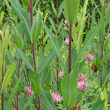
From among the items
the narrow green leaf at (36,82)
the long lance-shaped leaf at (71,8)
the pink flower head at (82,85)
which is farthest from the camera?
the pink flower head at (82,85)

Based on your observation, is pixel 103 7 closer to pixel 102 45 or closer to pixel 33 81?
pixel 102 45

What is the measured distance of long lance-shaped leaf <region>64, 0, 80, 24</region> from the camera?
0.71 m

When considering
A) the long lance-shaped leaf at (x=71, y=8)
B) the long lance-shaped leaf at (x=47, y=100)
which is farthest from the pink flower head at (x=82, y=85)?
the long lance-shaped leaf at (x=71, y=8)

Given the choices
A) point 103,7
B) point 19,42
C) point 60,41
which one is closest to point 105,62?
point 103,7

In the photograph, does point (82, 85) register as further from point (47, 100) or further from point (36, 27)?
point (36, 27)

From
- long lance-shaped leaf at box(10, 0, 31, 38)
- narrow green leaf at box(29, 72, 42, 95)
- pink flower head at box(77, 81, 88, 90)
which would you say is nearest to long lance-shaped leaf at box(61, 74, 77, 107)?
narrow green leaf at box(29, 72, 42, 95)

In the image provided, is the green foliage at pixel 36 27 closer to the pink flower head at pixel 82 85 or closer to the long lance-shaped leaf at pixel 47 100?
the long lance-shaped leaf at pixel 47 100

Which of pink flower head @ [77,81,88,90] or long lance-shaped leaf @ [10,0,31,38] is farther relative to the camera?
pink flower head @ [77,81,88,90]

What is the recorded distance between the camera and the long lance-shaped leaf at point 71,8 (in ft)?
2.34

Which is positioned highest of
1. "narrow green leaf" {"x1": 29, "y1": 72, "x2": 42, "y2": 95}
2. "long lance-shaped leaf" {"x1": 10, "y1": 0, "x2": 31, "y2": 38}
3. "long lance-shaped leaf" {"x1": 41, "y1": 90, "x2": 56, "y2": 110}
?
"long lance-shaped leaf" {"x1": 10, "y1": 0, "x2": 31, "y2": 38}

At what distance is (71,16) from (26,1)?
0.18 m

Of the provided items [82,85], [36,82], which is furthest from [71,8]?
[82,85]

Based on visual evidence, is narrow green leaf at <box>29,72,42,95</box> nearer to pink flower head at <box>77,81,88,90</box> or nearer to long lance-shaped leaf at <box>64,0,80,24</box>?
long lance-shaped leaf at <box>64,0,80,24</box>

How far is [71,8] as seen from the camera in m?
0.72
